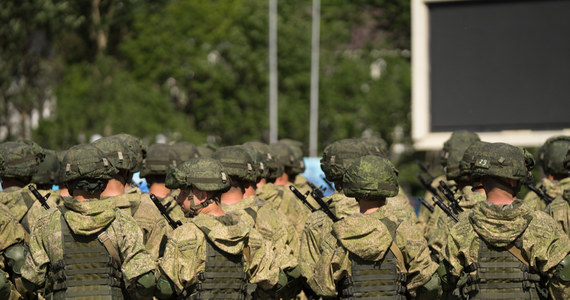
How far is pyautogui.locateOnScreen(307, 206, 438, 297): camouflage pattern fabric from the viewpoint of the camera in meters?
7.54

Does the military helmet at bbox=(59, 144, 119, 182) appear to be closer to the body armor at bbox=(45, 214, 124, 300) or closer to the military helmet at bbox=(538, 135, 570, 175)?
the body armor at bbox=(45, 214, 124, 300)

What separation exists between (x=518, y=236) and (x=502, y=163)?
61 cm

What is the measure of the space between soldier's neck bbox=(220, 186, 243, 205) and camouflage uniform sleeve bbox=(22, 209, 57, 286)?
1.67 meters

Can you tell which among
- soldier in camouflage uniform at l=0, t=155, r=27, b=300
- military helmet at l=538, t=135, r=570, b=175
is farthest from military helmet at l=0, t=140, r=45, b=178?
military helmet at l=538, t=135, r=570, b=175

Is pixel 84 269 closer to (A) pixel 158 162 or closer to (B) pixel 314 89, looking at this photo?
(A) pixel 158 162

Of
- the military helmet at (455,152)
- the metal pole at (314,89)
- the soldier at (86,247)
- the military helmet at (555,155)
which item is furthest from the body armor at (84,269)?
the metal pole at (314,89)

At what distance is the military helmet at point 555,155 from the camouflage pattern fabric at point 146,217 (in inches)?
194

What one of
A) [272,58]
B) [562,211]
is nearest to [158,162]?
[562,211]

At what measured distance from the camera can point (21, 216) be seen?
9477 mm

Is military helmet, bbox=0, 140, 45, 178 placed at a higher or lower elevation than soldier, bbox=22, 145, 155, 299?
higher

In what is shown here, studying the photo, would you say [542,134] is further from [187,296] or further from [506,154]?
[187,296]

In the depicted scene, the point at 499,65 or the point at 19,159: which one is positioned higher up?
the point at 499,65

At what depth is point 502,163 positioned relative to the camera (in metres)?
7.95

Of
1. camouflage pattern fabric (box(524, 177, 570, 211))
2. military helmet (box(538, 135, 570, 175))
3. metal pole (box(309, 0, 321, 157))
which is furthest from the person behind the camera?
metal pole (box(309, 0, 321, 157))
